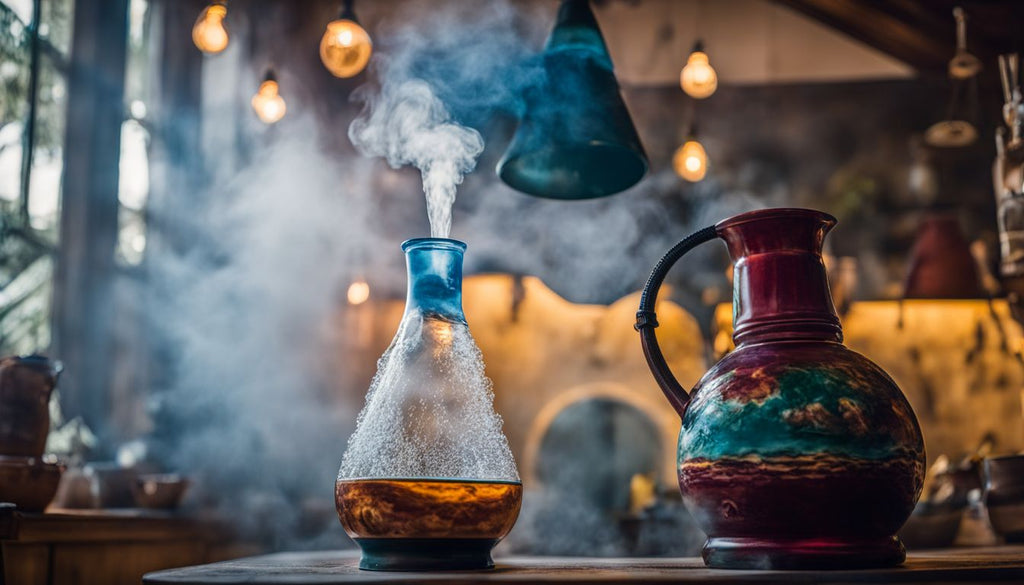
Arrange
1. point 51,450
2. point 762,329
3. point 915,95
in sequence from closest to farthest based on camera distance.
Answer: point 762,329 < point 51,450 < point 915,95

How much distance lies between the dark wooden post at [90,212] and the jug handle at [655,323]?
3.26 meters

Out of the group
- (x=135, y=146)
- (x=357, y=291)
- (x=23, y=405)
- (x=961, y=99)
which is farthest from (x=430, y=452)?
(x=961, y=99)

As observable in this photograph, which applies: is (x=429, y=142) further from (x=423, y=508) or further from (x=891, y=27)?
(x=891, y=27)

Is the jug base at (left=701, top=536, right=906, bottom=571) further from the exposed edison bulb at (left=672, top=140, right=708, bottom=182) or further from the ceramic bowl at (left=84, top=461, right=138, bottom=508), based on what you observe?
the exposed edison bulb at (left=672, top=140, right=708, bottom=182)

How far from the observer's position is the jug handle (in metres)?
1.08

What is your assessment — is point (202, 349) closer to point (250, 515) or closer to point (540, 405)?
point (250, 515)

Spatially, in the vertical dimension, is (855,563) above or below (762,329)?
below

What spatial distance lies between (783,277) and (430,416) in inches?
17.3

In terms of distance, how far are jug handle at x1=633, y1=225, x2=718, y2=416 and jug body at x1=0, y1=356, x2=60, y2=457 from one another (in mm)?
1623

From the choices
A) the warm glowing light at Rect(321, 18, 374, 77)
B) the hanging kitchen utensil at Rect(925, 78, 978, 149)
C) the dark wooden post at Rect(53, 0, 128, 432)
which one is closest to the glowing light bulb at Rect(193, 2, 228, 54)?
the warm glowing light at Rect(321, 18, 374, 77)

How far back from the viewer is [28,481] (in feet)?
7.02

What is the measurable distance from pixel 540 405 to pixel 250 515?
6.93 ft

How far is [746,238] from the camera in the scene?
1.06 metres

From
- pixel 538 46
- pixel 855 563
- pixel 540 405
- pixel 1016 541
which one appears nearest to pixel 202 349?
pixel 540 405
